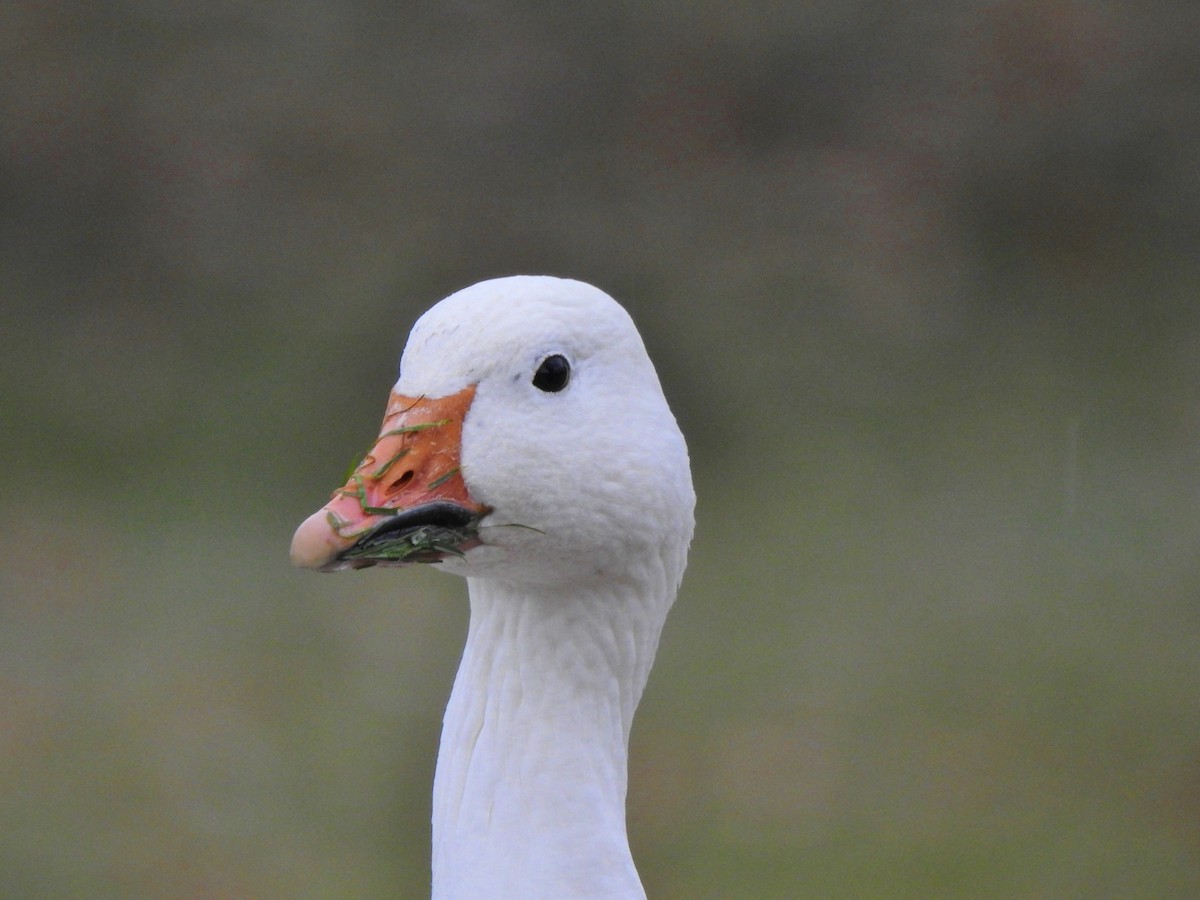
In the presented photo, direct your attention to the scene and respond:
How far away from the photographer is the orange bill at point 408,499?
51.8 inches

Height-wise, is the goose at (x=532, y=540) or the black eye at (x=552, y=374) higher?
the black eye at (x=552, y=374)

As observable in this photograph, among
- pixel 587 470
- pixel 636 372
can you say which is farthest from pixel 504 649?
pixel 636 372

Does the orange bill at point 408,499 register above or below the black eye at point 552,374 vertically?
below

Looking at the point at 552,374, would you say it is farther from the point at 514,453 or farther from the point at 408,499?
the point at 408,499

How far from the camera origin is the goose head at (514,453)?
4.44ft

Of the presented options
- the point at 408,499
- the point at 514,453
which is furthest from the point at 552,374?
the point at 408,499

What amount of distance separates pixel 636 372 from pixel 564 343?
111 mm

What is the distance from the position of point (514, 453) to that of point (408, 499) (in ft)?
0.40

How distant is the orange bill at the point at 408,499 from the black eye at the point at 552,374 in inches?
3.0

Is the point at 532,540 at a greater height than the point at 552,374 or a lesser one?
lesser

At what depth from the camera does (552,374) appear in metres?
1.42

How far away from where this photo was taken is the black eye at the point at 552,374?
4.63 ft

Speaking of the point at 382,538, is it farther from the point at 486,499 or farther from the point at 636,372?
the point at 636,372

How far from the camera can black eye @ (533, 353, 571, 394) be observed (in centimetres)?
141
